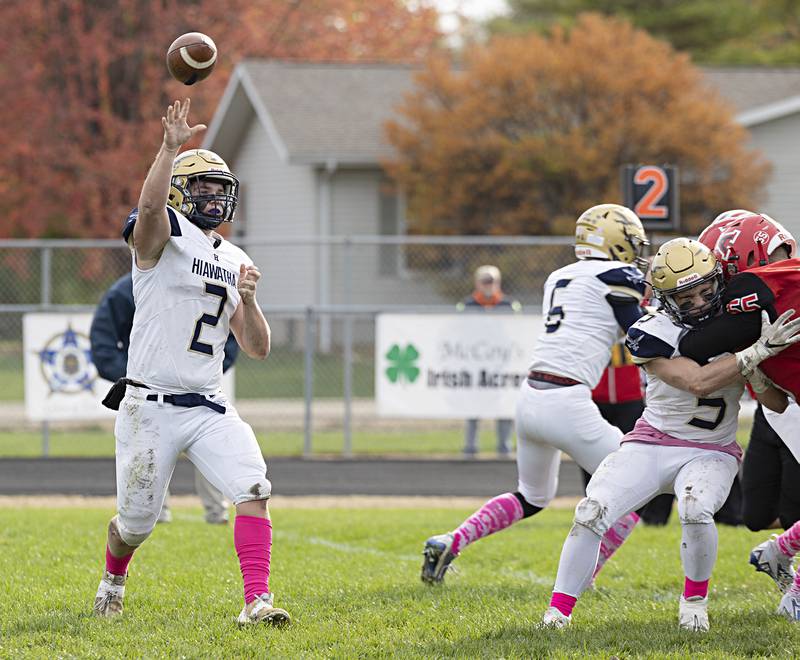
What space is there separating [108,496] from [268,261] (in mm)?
11366

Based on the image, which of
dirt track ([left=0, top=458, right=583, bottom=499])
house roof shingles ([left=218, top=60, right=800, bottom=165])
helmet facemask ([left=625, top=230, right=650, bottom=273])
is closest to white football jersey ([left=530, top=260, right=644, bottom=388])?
helmet facemask ([left=625, top=230, right=650, bottom=273])

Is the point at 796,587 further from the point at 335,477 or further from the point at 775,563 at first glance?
the point at 335,477

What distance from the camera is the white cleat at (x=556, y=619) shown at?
5785 millimetres

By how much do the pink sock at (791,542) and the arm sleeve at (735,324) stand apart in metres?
1.27

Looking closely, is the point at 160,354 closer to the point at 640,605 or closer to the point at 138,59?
the point at 640,605

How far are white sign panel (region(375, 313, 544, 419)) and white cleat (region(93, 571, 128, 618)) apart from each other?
788 cm

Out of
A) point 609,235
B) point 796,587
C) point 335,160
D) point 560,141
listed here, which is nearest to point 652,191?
point 609,235

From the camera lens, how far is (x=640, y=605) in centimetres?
662

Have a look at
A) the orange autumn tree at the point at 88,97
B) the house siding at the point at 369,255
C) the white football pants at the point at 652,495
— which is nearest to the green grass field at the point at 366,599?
the white football pants at the point at 652,495

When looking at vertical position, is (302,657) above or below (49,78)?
below

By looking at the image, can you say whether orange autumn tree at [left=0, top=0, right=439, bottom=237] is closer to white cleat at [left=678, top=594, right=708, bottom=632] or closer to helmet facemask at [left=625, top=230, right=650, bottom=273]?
helmet facemask at [left=625, top=230, right=650, bottom=273]

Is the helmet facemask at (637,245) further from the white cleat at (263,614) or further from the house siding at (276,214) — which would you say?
the house siding at (276,214)

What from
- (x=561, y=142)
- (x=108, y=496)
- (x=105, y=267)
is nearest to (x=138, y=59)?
(x=105, y=267)

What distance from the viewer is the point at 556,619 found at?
5.80 meters
